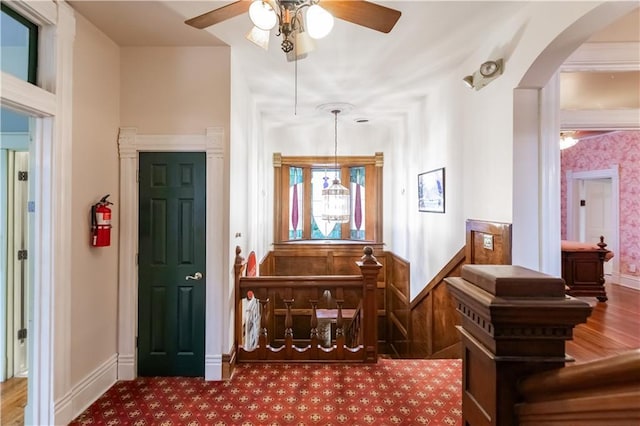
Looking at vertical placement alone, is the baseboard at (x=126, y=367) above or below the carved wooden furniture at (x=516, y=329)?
below

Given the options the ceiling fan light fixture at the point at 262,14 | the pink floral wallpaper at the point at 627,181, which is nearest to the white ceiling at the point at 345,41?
the ceiling fan light fixture at the point at 262,14

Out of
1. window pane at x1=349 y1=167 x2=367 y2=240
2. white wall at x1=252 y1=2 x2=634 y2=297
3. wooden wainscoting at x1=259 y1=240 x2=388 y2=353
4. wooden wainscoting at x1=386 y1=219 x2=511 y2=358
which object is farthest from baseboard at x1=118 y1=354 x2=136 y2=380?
window pane at x1=349 y1=167 x2=367 y2=240

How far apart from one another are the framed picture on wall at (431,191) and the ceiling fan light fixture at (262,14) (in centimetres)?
292

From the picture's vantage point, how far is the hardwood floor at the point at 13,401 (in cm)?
241

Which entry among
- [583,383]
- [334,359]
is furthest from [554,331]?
[334,359]

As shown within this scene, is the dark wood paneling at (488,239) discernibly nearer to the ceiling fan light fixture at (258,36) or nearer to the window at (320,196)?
the ceiling fan light fixture at (258,36)

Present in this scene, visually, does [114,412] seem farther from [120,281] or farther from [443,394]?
[443,394]

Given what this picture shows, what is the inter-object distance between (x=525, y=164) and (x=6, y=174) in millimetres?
4482

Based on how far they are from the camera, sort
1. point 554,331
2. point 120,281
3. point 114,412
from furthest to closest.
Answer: point 120,281
point 114,412
point 554,331

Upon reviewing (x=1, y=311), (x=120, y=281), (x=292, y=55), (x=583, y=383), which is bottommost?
(x=1, y=311)

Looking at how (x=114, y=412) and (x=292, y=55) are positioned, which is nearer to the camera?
(x=292, y=55)

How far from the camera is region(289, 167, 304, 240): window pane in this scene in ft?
21.9

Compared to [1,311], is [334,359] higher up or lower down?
lower down

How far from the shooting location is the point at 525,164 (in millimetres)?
2590
